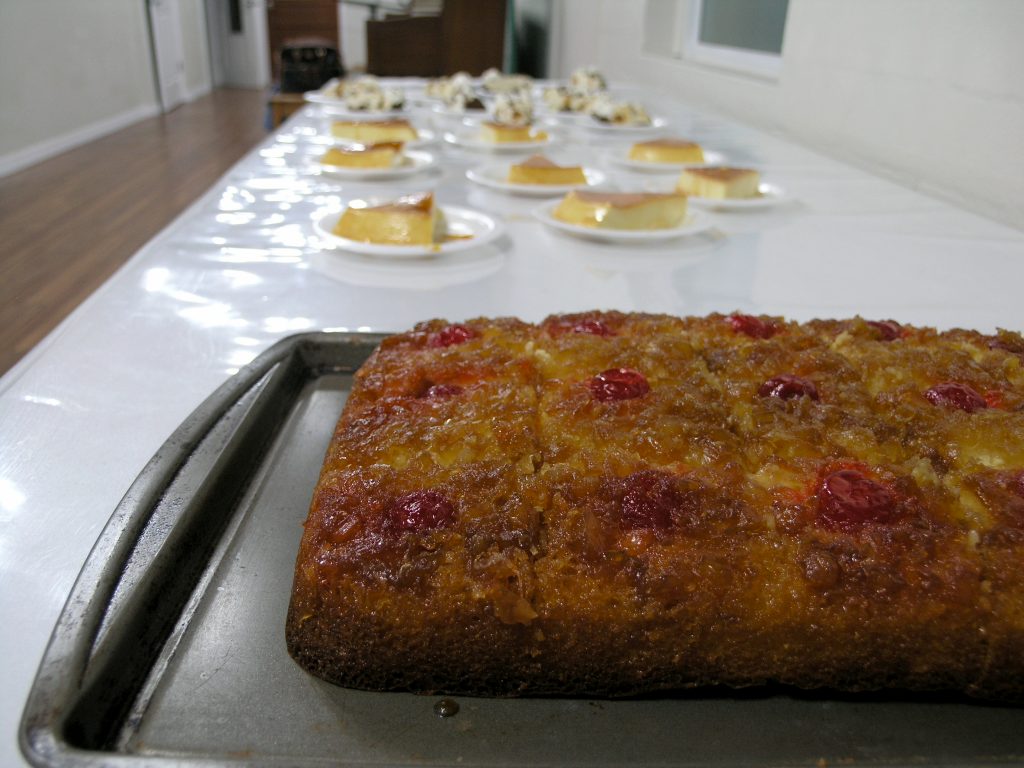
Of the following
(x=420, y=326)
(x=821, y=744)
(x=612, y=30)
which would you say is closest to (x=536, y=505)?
(x=821, y=744)

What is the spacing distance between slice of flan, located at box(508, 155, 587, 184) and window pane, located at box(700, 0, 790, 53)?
2.13m

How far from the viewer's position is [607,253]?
170 cm

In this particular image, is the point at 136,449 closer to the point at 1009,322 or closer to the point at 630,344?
the point at 630,344

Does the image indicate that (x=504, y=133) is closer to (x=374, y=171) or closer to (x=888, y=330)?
(x=374, y=171)

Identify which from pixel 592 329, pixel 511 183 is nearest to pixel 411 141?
pixel 511 183

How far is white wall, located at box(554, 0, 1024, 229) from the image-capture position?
80.1 inches

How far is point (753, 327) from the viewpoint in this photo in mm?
1063

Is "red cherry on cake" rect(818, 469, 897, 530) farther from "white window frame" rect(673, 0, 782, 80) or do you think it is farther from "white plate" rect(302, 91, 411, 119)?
"white window frame" rect(673, 0, 782, 80)

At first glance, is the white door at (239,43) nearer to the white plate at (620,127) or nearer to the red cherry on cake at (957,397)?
the white plate at (620,127)

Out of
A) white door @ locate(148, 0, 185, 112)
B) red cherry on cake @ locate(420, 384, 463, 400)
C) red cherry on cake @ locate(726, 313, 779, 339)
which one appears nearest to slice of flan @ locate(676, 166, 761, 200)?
red cherry on cake @ locate(726, 313, 779, 339)

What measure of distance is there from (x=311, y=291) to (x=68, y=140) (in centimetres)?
641

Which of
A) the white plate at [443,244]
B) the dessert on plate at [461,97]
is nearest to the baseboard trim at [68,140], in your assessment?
the dessert on plate at [461,97]

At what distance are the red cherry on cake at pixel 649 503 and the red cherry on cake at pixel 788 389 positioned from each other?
232 millimetres

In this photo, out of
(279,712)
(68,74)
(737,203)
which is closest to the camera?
(279,712)
